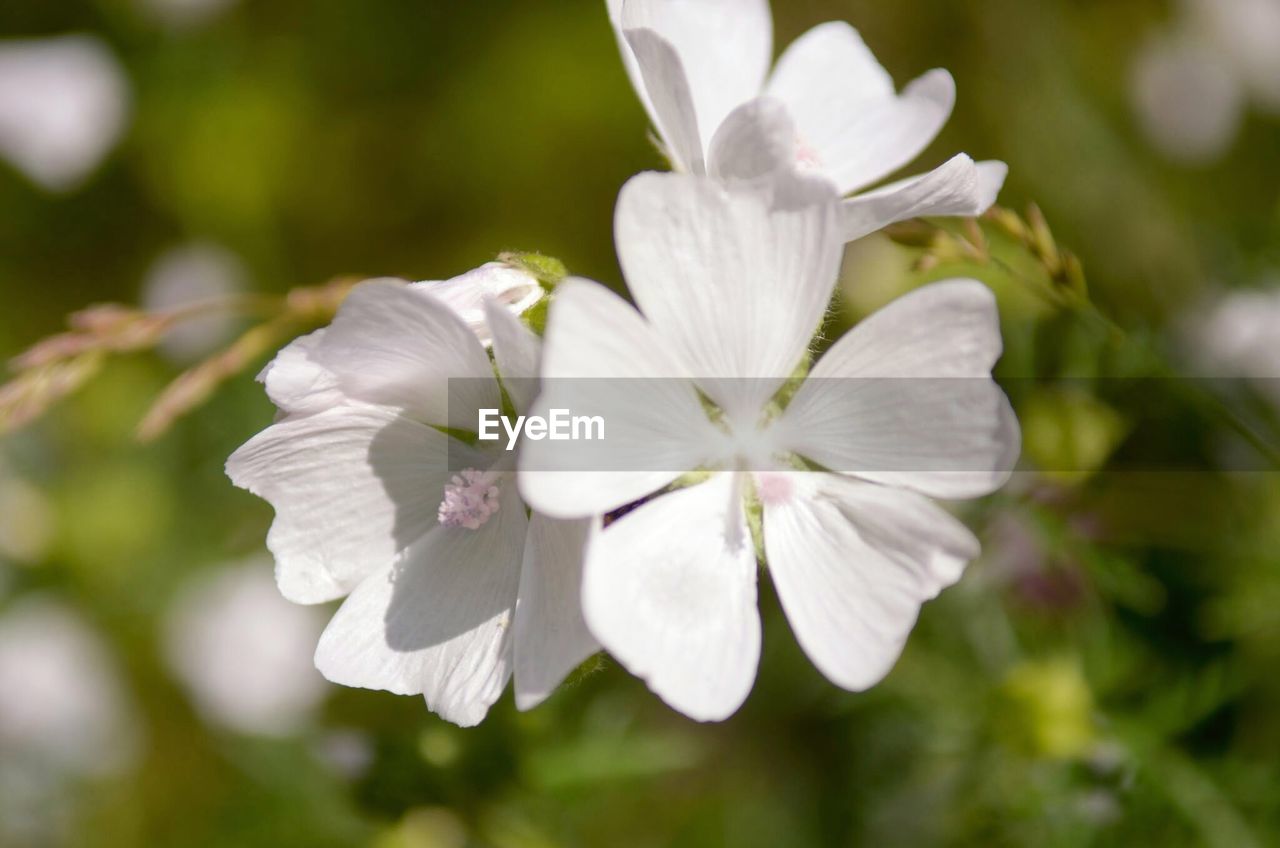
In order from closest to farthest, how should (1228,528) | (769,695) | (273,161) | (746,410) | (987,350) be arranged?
(987,350), (746,410), (1228,528), (769,695), (273,161)

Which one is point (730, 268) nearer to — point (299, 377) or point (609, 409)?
point (609, 409)

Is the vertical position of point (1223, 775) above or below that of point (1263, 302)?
below

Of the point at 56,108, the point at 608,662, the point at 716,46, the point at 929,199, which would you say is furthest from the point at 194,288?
the point at 929,199

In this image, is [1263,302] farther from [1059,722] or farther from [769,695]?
[769,695]

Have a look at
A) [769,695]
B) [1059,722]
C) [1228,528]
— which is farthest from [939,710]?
[769,695]

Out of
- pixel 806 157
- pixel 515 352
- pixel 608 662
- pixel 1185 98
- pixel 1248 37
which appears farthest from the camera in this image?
pixel 1248 37

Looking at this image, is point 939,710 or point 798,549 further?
point 939,710

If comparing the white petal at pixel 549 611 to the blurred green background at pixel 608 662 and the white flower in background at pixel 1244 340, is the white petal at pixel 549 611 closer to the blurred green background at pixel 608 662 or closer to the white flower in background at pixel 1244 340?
the blurred green background at pixel 608 662
